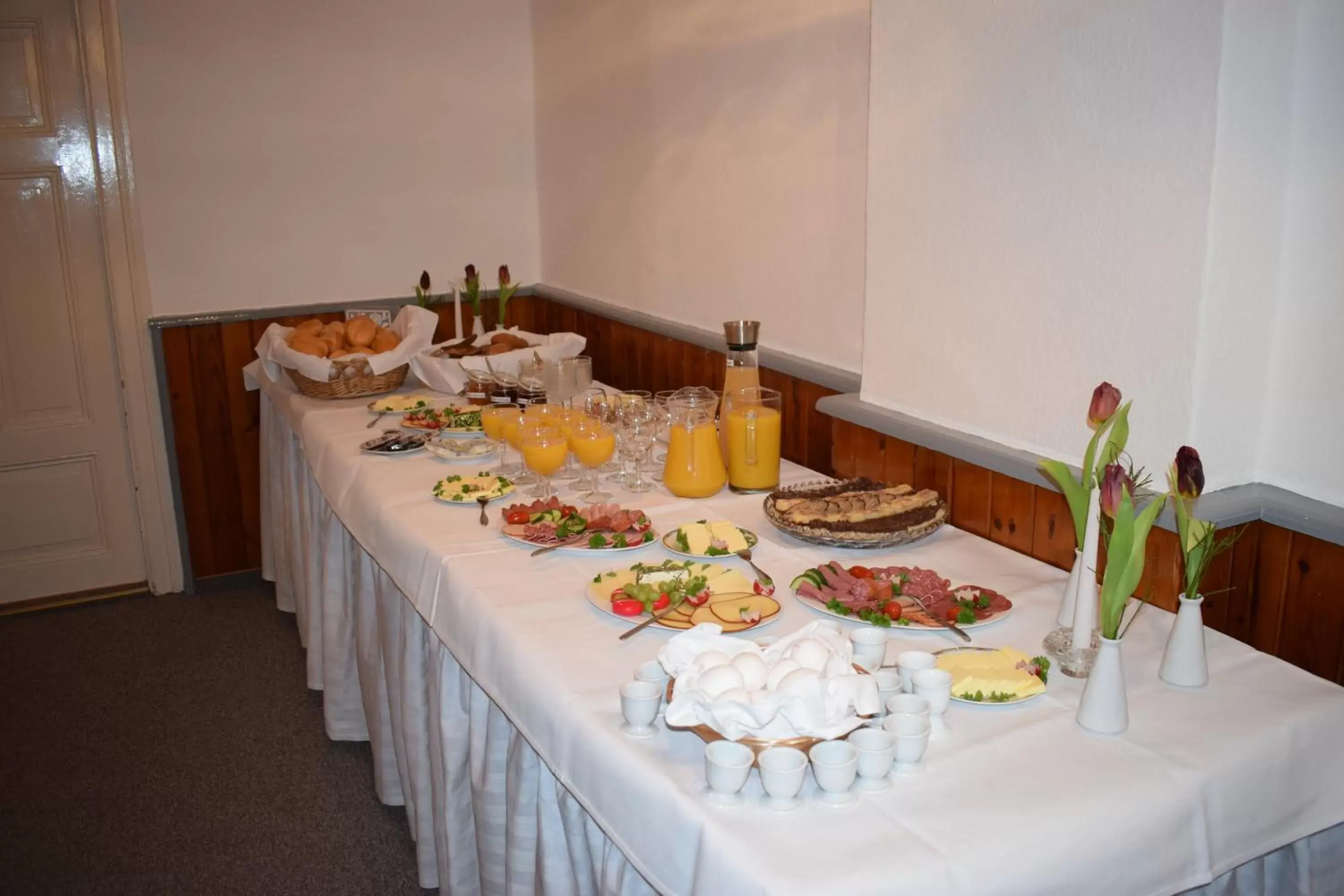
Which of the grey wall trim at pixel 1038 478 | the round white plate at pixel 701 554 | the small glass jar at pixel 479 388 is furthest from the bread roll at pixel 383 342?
the round white plate at pixel 701 554

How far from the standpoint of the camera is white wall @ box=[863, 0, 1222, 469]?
54.9 inches

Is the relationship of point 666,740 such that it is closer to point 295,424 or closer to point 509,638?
point 509,638

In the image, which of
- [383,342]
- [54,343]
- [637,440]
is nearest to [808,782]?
[637,440]

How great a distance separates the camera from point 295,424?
272cm

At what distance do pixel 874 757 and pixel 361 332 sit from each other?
2154 millimetres

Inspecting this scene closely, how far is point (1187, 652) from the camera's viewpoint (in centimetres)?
124

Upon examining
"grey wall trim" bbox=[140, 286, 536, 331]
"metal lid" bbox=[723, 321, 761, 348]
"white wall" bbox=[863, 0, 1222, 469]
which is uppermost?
"white wall" bbox=[863, 0, 1222, 469]

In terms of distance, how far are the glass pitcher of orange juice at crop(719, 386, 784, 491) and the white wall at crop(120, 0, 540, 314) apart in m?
1.94

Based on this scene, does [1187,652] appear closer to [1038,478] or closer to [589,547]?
[1038,478]

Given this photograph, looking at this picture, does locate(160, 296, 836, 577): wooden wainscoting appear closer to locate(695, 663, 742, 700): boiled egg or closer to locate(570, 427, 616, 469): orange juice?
locate(570, 427, 616, 469): orange juice

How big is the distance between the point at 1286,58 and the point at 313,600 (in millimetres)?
2107

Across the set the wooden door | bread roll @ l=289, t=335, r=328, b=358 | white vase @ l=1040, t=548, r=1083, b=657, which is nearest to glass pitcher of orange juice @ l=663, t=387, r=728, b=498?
white vase @ l=1040, t=548, r=1083, b=657

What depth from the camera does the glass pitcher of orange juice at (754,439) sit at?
1950mm

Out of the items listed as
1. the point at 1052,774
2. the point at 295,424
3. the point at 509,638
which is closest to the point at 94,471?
the point at 295,424
